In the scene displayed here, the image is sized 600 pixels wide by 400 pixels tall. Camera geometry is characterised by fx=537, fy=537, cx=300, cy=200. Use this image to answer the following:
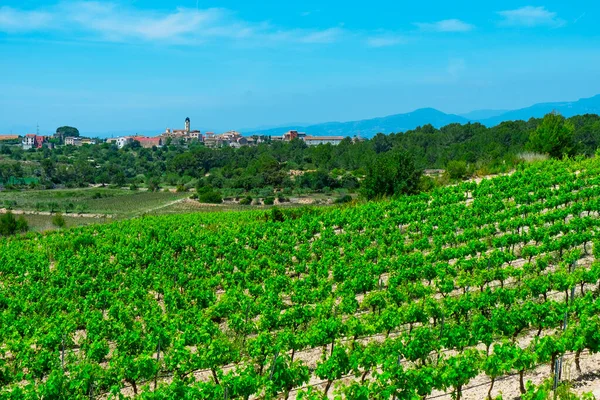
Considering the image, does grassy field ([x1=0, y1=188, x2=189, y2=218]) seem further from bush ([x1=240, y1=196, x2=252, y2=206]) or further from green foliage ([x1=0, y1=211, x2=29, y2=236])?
green foliage ([x1=0, y1=211, x2=29, y2=236])

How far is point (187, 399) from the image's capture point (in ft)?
26.8

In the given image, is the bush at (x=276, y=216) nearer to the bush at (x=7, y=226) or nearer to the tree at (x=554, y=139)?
the tree at (x=554, y=139)

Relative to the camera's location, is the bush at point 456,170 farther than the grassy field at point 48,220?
No

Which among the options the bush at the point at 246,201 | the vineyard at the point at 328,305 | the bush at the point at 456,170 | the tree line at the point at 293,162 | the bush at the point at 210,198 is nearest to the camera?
the vineyard at the point at 328,305

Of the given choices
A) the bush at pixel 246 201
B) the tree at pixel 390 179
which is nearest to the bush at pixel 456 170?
the tree at pixel 390 179

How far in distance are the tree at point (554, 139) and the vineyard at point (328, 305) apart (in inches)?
419

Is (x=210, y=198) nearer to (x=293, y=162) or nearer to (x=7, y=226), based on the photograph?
(x=7, y=226)

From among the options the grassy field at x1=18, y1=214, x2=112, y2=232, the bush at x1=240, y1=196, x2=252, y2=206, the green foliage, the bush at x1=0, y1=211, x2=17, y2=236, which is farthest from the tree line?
the bush at x1=0, y1=211, x2=17, y2=236

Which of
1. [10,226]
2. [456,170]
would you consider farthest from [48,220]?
[456,170]

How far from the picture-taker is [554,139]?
38.4m

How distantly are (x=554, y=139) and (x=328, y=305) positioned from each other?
3168 cm

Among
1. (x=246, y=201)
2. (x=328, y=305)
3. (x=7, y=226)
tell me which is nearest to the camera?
(x=328, y=305)

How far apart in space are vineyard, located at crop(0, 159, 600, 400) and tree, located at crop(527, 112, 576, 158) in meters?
10.6

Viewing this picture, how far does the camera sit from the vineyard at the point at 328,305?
902cm
